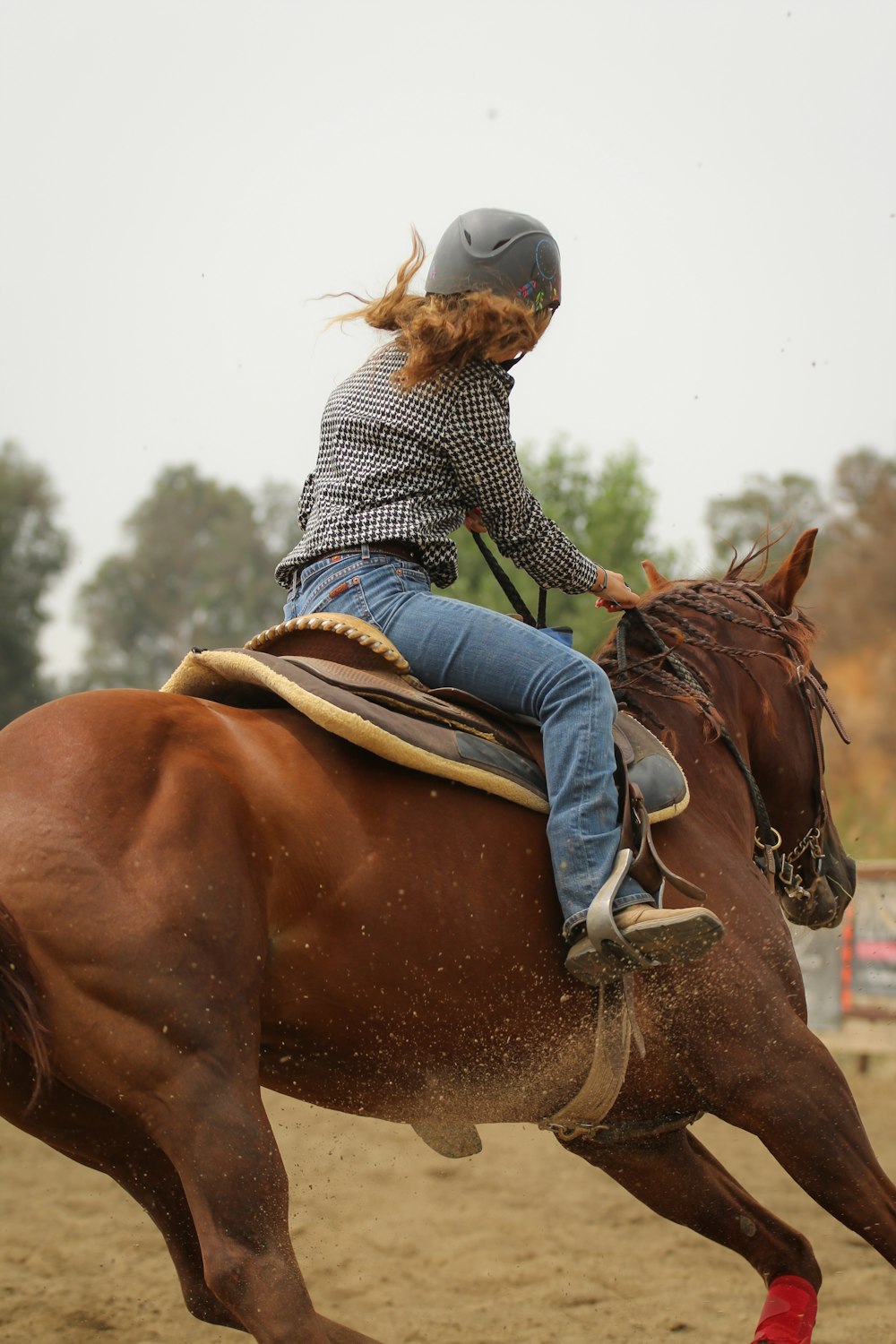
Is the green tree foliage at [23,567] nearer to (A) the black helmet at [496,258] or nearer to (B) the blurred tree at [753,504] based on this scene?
(B) the blurred tree at [753,504]

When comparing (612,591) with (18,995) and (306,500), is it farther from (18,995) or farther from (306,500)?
(18,995)

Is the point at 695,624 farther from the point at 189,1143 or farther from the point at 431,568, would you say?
the point at 189,1143

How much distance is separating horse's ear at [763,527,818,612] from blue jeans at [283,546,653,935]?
138cm

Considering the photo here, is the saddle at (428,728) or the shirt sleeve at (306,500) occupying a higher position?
the shirt sleeve at (306,500)

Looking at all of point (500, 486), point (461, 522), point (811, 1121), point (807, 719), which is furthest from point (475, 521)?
point (811, 1121)

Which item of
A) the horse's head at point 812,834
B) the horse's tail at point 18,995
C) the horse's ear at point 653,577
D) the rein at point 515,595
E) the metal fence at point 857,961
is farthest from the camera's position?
the metal fence at point 857,961

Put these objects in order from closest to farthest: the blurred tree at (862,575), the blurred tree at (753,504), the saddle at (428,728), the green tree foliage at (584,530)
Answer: the saddle at (428,728)
the green tree foliage at (584,530)
the blurred tree at (862,575)
the blurred tree at (753,504)

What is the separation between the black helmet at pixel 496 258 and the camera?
352 cm

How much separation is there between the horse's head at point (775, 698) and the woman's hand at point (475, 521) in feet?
2.18

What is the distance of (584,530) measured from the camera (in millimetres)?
22141

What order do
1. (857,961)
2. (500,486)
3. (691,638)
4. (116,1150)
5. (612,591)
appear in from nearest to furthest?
1. (116,1150)
2. (500,486)
3. (612,591)
4. (691,638)
5. (857,961)

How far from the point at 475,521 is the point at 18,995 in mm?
1923

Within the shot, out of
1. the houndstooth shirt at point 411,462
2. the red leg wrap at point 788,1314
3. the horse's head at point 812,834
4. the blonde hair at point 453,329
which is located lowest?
the red leg wrap at point 788,1314

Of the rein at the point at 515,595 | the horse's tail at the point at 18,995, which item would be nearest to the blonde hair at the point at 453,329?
the rein at the point at 515,595
